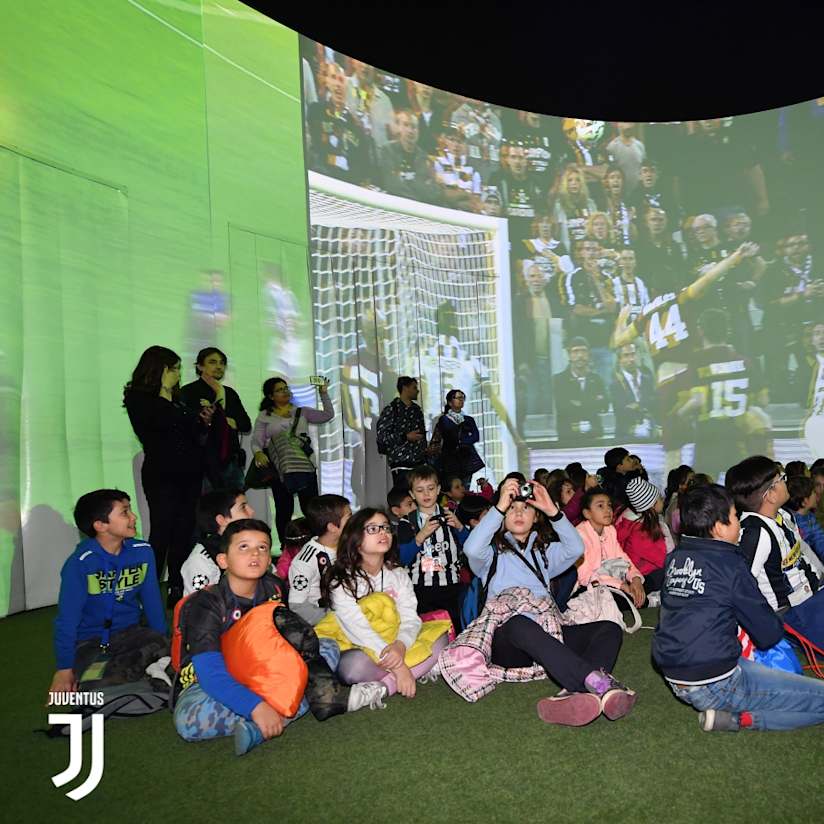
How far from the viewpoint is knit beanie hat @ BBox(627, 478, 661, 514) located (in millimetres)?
4789

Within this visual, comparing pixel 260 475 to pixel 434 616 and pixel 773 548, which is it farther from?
pixel 773 548

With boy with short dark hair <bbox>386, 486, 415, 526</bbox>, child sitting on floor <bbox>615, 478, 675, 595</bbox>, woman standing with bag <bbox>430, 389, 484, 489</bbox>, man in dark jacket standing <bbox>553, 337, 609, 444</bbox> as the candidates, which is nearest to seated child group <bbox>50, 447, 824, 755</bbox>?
boy with short dark hair <bbox>386, 486, 415, 526</bbox>

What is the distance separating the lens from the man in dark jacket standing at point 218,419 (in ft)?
15.2

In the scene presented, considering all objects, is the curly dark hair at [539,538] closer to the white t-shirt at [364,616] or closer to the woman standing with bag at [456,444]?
the white t-shirt at [364,616]

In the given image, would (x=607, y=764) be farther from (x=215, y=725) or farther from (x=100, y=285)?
(x=100, y=285)

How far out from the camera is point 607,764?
2.27 meters

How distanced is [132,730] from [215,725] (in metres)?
0.39

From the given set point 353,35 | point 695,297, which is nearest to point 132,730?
point 353,35

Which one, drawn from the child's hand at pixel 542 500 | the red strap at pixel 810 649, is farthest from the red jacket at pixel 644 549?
the child's hand at pixel 542 500

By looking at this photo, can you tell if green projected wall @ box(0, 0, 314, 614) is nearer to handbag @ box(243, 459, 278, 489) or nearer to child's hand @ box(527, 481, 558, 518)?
handbag @ box(243, 459, 278, 489)

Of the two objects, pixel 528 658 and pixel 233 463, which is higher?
pixel 233 463

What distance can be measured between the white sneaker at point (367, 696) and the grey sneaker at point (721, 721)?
1.10 meters

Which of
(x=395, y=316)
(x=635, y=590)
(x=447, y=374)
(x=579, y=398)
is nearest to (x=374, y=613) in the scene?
(x=635, y=590)

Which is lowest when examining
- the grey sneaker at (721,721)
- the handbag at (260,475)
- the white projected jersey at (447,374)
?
the grey sneaker at (721,721)
